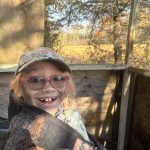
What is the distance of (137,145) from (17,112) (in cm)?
257

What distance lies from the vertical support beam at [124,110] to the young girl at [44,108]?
2.07 m

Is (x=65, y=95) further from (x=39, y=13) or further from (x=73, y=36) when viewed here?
(x=73, y=36)

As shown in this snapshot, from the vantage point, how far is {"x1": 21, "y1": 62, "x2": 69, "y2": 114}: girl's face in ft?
5.21

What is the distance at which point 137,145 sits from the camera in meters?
3.85

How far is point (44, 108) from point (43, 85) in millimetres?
103

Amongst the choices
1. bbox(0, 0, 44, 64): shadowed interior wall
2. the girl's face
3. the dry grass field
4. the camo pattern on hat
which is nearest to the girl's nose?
the girl's face

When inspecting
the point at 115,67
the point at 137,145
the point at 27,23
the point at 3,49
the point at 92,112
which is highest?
the point at 27,23

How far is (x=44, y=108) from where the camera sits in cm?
160

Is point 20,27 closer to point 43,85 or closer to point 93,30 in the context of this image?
point 93,30

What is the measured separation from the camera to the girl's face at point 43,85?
1.59 m

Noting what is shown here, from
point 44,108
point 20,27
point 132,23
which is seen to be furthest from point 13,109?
point 132,23

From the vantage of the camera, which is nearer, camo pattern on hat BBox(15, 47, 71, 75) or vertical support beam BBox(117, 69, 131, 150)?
camo pattern on hat BBox(15, 47, 71, 75)

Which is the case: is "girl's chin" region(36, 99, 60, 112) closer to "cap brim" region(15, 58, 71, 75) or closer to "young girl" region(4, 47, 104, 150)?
"young girl" region(4, 47, 104, 150)

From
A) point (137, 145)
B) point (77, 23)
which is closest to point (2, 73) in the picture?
point (77, 23)
